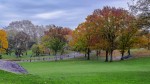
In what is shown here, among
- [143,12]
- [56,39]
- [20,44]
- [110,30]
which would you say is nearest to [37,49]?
[20,44]

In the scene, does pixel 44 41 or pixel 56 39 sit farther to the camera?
pixel 44 41

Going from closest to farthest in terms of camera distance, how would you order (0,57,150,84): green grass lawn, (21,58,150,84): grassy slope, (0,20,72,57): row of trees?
(0,57,150,84): green grass lawn, (21,58,150,84): grassy slope, (0,20,72,57): row of trees

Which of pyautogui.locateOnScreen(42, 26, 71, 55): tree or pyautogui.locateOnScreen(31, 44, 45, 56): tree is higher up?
pyautogui.locateOnScreen(42, 26, 71, 55): tree

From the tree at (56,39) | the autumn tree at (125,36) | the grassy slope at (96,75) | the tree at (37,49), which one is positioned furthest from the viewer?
the tree at (37,49)

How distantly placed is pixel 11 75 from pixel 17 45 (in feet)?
398

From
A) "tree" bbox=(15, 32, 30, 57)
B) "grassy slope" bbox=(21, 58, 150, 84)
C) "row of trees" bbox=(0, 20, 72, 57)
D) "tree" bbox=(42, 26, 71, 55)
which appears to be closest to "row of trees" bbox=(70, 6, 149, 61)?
"tree" bbox=(42, 26, 71, 55)

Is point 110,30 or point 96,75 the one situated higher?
Answer: point 110,30

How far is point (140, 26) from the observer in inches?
1603

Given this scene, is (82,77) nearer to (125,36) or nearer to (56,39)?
(125,36)

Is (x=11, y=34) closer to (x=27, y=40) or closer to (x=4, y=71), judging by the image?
(x=27, y=40)

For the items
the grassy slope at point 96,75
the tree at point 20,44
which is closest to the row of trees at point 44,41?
the tree at point 20,44

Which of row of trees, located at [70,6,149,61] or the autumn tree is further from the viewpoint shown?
row of trees, located at [70,6,149,61]

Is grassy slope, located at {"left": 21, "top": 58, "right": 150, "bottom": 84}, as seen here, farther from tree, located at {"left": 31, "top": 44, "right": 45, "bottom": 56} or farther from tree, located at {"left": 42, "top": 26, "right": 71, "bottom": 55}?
tree, located at {"left": 31, "top": 44, "right": 45, "bottom": 56}

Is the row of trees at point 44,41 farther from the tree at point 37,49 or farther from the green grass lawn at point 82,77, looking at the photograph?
the green grass lawn at point 82,77
